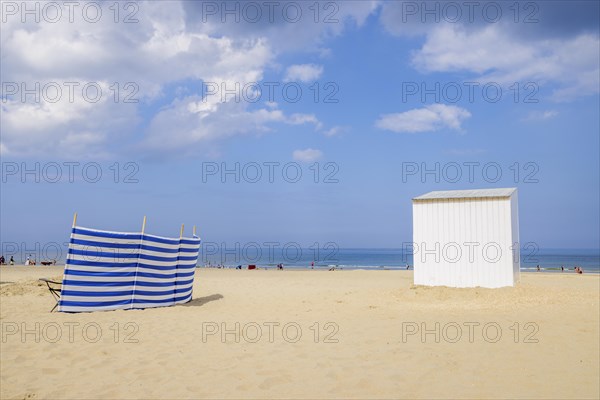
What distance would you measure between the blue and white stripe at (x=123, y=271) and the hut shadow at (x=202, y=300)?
300 millimetres

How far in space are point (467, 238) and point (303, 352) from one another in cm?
896

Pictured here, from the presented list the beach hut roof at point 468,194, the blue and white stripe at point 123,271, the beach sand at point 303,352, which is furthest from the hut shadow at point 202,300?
the beach hut roof at point 468,194

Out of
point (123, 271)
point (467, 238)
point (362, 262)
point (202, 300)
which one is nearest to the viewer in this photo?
point (123, 271)

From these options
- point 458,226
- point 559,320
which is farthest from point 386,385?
point 458,226

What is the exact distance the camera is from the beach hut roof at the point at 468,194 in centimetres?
1448

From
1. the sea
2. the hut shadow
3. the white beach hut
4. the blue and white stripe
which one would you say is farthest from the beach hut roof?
the sea

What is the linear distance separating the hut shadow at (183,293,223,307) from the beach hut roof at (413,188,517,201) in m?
7.20

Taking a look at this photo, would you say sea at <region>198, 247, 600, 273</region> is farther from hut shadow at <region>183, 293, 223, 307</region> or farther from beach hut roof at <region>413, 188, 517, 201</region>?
hut shadow at <region>183, 293, 223, 307</region>


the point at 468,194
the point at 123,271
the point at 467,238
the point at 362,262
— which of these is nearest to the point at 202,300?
the point at 123,271

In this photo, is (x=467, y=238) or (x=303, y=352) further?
(x=467, y=238)

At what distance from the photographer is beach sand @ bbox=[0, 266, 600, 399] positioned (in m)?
5.70

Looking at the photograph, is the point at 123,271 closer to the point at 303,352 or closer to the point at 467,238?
the point at 303,352

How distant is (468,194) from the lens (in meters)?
15.0

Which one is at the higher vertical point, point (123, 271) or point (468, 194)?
point (468, 194)
